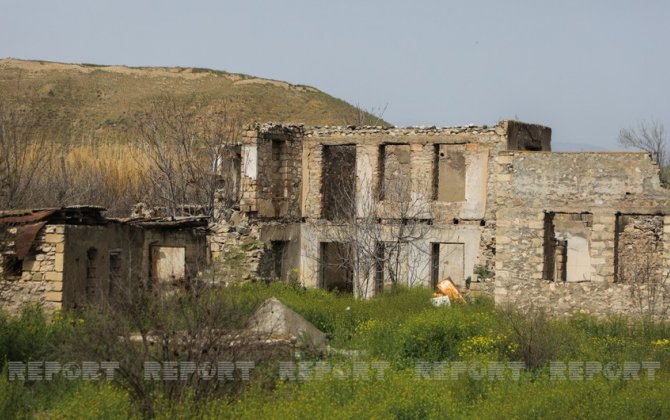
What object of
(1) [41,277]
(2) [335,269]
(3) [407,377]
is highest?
(1) [41,277]

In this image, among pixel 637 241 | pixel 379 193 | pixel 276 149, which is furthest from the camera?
pixel 637 241

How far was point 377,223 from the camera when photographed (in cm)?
2897

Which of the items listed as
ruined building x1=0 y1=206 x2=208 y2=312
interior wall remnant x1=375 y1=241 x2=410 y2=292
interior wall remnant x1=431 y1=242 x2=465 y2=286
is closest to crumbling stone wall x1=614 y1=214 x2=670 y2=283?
interior wall remnant x1=431 y1=242 x2=465 y2=286

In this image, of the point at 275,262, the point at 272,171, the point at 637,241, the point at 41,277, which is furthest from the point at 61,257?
the point at 637,241

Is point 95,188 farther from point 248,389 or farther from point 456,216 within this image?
point 248,389

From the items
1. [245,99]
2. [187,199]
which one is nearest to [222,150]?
[187,199]

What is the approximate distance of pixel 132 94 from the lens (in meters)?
79.5

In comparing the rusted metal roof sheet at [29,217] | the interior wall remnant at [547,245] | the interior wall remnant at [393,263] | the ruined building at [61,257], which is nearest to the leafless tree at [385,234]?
the interior wall remnant at [393,263]

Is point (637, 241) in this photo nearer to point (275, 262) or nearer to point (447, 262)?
point (447, 262)

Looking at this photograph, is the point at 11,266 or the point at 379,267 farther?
the point at 379,267

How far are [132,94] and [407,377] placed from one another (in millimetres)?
66099

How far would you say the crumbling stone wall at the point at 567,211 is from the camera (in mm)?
22953

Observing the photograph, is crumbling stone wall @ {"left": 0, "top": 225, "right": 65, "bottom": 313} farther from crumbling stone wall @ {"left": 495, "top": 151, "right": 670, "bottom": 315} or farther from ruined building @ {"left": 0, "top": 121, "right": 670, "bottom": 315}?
crumbling stone wall @ {"left": 495, "top": 151, "right": 670, "bottom": 315}

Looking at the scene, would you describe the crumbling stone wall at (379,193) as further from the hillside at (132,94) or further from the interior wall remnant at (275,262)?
the hillside at (132,94)
